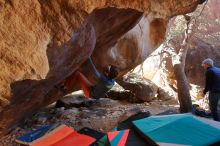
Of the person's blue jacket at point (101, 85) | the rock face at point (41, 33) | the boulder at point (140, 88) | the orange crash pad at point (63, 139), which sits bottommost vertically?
the orange crash pad at point (63, 139)

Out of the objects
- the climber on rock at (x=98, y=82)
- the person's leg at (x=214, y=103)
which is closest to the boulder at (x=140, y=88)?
the person's leg at (x=214, y=103)

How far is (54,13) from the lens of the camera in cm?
324

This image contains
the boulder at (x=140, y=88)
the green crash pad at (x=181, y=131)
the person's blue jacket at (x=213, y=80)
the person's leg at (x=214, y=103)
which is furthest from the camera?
the boulder at (x=140, y=88)

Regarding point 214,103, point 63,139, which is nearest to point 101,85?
point 63,139

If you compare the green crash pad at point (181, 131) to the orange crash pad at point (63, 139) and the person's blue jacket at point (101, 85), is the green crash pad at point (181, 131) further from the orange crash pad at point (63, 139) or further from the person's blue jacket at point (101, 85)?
the person's blue jacket at point (101, 85)

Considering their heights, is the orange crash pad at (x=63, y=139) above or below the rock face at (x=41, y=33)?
below

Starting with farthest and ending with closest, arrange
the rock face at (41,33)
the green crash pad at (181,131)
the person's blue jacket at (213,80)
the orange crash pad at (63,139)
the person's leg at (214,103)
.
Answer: the person's leg at (214,103)
the person's blue jacket at (213,80)
the orange crash pad at (63,139)
the green crash pad at (181,131)
the rock face at (41,33)

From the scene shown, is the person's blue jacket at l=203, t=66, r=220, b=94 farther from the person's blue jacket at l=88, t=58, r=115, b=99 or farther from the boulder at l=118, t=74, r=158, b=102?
the boulder at l=118, t=74, r=158, b=102

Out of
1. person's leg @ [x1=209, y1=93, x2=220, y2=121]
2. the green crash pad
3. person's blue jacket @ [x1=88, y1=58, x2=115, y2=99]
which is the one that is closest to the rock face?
person's blue jacket @ [x1=88, y1=58, x2=115, y2=99]

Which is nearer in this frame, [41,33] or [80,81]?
[41,33]

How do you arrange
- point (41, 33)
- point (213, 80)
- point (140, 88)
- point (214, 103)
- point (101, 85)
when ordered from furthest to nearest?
point (140, 88), point (214, 103), point (213, 80), point (101, 85), point (41, 33)

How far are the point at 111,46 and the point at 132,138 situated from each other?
11.2 ft

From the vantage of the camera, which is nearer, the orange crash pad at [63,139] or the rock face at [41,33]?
the rock face at [41,33]

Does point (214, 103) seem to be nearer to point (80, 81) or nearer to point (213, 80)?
point (213, 80)
